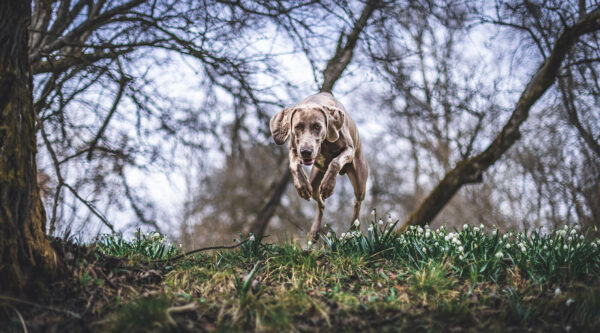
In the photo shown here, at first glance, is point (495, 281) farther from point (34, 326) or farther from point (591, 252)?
point (34, 326)

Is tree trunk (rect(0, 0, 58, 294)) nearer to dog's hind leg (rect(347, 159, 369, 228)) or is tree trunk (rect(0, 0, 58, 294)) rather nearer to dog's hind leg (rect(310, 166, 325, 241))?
dog's hind leg (rect(310, 166, 325, 241))

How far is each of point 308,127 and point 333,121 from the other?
0.38 m

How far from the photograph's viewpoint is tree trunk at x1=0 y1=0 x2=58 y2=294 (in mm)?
2857

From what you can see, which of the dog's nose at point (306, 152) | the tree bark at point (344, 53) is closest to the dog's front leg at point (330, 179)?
the dog's nose at point (306, 152)

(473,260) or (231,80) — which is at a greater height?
(231,80)

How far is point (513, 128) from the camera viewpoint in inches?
290

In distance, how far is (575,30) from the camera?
6.38 m

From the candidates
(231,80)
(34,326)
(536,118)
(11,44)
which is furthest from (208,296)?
(536,118)

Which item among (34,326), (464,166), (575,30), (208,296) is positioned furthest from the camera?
(464,166)

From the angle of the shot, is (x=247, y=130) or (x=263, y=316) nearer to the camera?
(x=263, y=316)

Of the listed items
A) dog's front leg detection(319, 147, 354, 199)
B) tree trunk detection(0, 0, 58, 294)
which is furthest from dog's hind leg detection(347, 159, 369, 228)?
tree trunk detection(0, 0, 58, 294)

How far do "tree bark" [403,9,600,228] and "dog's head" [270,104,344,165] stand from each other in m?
4.74

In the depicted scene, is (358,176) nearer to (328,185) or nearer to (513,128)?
(328,185)

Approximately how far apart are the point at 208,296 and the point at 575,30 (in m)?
6.76
